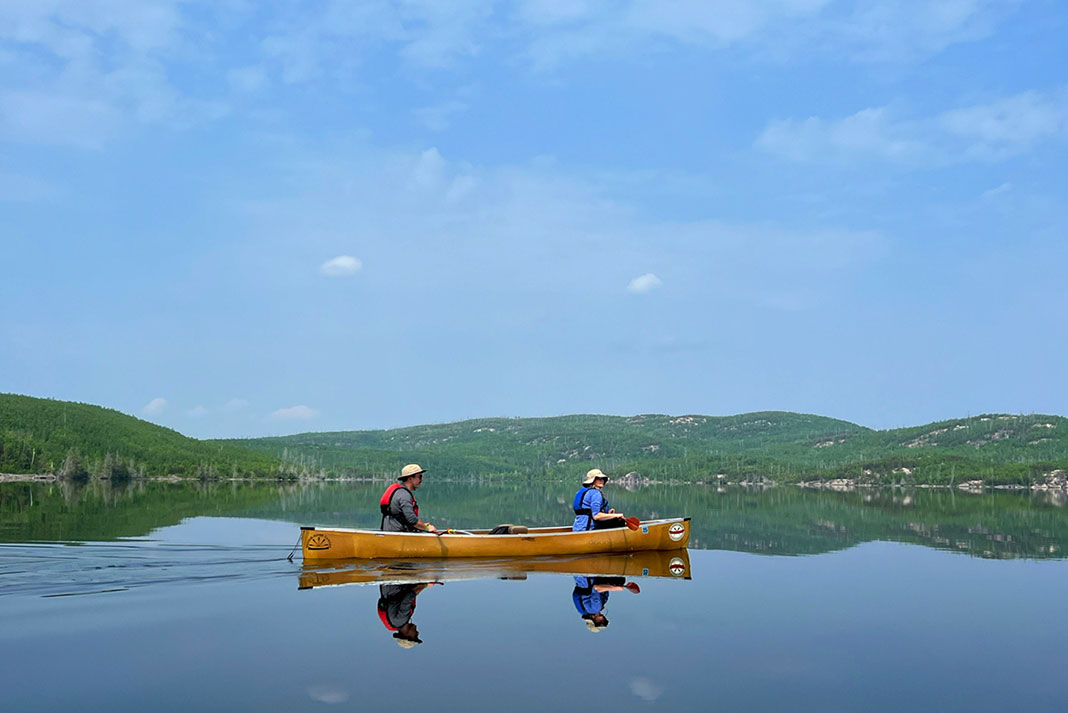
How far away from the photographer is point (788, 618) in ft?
55.4

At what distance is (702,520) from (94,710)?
136 ft

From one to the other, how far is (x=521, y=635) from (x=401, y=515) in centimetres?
937

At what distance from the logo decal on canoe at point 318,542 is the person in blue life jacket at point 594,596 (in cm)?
633

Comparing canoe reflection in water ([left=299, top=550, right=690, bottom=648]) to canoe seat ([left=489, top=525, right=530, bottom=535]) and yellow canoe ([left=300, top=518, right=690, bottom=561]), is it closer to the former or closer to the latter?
yellow canoe ([left=300, top=518, right=690, bottom=561])

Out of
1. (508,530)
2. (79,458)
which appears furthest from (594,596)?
(79,458)

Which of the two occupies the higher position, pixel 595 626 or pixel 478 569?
pixel 478 569

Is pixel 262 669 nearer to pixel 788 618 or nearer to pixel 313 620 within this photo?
pixel 313 620

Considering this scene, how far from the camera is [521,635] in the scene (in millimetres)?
14453

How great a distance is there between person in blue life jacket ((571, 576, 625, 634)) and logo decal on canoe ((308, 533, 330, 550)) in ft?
20.8

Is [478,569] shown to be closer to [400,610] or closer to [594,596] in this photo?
[594,596]

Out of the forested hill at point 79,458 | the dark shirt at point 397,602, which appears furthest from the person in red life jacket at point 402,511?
the forested hill at point 79,458

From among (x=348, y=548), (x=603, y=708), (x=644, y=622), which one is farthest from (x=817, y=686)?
(x=348, y=548)

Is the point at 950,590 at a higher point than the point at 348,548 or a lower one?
lower

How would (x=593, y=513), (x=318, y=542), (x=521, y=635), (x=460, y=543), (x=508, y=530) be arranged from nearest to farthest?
(x=521, y=635) → (x=318, y=542) → (x=460, y=543) → (x=508, y=530) → (x=593, y=513)
